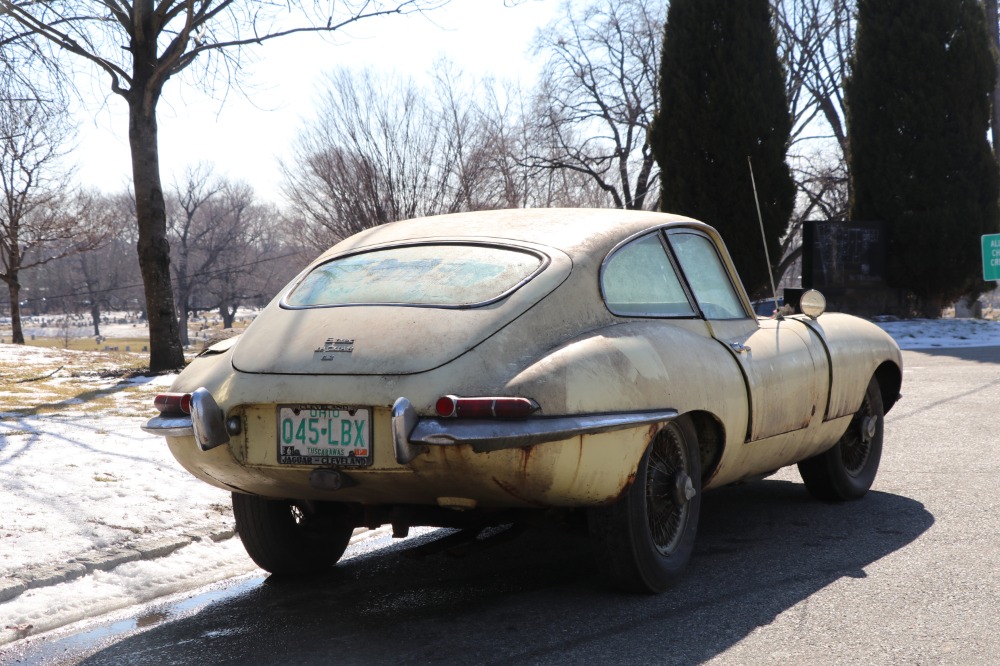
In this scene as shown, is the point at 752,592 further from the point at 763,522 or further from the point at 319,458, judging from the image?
the point at 319,458

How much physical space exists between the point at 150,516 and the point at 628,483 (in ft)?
9.54

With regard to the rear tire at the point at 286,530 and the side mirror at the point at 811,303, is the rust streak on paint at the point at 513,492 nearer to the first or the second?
the rear tire at the point at 286,530

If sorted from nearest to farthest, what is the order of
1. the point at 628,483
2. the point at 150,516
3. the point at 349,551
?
the point at 628,483
the point at 349,551
the point at 150,516

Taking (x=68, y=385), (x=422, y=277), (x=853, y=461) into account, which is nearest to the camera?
(x=422, y=277)

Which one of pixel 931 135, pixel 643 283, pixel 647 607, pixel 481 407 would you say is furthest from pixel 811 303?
pixel 931 135

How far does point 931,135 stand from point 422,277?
24524 millimetres

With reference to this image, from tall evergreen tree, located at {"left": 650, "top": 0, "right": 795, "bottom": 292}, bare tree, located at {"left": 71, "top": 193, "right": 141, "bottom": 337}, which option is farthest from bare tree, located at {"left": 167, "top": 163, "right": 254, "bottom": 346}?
tall evergreen tree, located at {"left": 650, "top": 0, "right": 795, "bottom": 292}

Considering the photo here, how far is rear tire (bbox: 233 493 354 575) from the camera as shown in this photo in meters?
4.22

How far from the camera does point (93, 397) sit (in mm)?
10453

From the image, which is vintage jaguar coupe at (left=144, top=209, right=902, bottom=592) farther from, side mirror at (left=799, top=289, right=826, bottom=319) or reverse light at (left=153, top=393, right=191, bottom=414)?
side mirror at (left=799, top=289, right=826, bottom=319)

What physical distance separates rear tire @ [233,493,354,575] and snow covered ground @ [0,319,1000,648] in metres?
0.39

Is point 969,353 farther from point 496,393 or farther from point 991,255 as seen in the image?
point 496,393

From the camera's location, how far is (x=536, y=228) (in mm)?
4289

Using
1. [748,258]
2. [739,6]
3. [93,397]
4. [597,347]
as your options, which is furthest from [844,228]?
[597,347]
